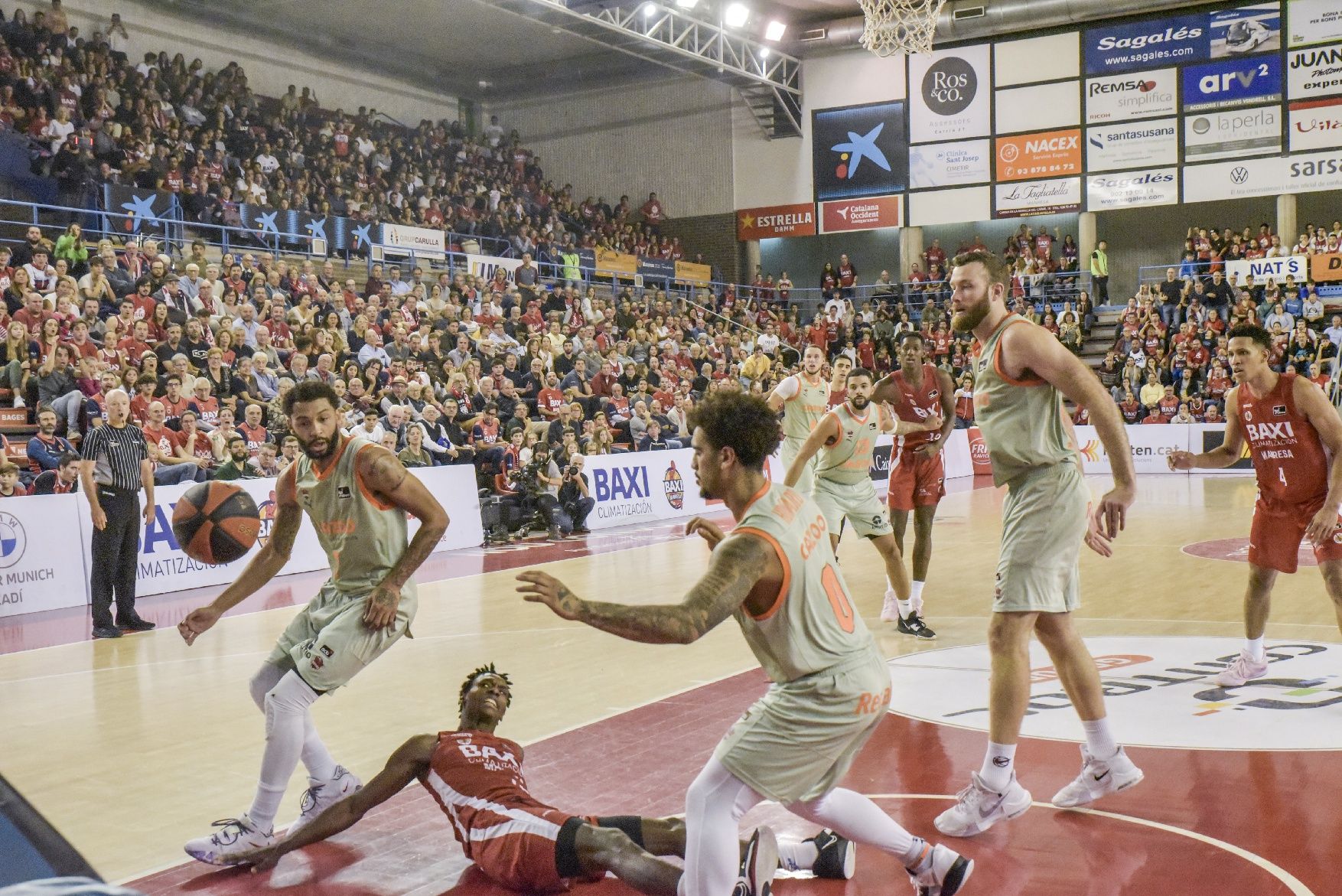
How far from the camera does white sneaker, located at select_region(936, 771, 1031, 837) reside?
420cm

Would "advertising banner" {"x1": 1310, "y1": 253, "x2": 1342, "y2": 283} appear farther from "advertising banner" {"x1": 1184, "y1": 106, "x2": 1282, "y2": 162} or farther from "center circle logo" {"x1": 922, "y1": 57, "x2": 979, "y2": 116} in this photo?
"center circle logo" {"x1": 922, "y1": 57, "x2": 979, "y2": 116}

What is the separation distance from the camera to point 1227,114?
27469mm

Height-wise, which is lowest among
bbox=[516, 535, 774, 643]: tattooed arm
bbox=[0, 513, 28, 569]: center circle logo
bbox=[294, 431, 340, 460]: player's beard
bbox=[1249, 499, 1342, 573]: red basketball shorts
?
bbox=[0, 513, 28, 569]: center circle logo

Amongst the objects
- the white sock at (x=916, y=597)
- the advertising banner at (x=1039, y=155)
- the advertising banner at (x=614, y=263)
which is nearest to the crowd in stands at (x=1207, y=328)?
the advertising banner at (x=1039, y=155)

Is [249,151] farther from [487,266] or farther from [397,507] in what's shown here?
[397,507]

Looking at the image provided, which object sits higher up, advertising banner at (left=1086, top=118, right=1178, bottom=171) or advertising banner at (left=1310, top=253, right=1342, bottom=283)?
advertising banner at (left=1086, top=118, right=1178, bottom=171)

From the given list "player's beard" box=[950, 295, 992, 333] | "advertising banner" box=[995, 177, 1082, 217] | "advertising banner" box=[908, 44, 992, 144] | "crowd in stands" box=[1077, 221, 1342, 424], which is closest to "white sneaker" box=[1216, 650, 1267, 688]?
"player's beard" box=[950, 295, 992, 333]

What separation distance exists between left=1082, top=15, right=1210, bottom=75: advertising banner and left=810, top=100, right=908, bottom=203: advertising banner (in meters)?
4.65

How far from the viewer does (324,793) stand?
453 cm

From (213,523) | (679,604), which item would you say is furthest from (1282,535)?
(213,523)

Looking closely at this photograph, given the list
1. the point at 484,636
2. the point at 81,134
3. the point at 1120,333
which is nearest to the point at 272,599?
the point at 484,636

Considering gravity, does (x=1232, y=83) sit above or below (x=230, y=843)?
above

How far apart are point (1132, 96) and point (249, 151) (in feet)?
63.7

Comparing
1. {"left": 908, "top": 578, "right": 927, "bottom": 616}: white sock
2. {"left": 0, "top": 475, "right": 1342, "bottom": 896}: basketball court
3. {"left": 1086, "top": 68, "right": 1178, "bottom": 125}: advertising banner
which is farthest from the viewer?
{"left": 1086, "top": 68, "right": 1178, "bottom": 125}: advertising banner
